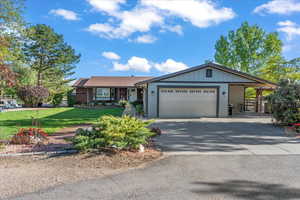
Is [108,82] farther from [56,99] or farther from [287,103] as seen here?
[287,103]

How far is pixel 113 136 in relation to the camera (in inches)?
195

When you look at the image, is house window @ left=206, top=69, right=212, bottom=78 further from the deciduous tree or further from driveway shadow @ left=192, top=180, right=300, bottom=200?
the deciduous tree

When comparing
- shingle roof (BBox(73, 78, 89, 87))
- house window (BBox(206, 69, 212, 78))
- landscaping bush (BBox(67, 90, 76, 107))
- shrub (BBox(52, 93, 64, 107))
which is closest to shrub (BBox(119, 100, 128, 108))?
landscaping bush (BBox(67, 90, 76, 107))

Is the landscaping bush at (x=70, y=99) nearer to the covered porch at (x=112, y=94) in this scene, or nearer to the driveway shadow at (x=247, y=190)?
the covered porch at (x=112, y=94)

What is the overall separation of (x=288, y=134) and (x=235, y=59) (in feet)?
64.7

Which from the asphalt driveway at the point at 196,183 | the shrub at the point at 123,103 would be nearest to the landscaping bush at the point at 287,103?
the asphalt driveway at the point at 196,183

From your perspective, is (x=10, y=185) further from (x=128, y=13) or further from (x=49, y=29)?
(x=49, y=29)

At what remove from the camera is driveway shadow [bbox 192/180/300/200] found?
9.89ft

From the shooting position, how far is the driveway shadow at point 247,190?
9.89ft

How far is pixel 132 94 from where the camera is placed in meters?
26.1

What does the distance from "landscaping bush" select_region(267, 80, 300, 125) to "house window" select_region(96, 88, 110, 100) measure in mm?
19064

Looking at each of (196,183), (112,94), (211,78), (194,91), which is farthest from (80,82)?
(196,183)

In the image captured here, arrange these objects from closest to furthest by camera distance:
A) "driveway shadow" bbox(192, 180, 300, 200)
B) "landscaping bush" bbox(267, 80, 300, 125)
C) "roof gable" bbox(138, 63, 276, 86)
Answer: "driveway shadow" bbox(192, 180, 300, 200) → "landscaping bush" bbox(267, 80, 300, 125) → "roof gable" bbox(138, 63, 276, 86)

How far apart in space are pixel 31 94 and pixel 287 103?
22438 millimetres
